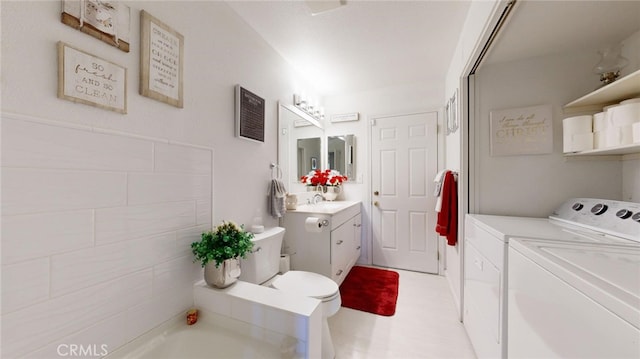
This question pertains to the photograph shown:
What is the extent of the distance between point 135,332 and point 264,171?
123cm

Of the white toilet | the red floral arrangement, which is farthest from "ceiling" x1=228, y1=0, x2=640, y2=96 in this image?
the white toilet

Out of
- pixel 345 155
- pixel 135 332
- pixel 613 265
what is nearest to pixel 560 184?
pixel 613 265

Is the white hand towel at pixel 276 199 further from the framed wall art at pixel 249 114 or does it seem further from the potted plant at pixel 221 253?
the potted plant at pixel 221 253

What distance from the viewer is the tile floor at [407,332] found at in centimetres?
149

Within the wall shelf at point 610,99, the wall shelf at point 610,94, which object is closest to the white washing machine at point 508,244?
the wall shelf at point 610,99

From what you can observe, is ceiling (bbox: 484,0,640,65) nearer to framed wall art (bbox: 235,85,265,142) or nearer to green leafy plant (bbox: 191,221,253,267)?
framed wall art (bbox: 235,85,265,142)

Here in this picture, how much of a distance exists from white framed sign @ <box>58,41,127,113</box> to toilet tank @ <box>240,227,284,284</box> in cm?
101

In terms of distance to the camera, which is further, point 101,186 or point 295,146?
point 295,146

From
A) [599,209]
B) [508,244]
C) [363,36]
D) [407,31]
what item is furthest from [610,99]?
[363,36]

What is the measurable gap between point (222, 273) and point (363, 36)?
6.62 feet

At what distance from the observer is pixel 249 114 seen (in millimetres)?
1680

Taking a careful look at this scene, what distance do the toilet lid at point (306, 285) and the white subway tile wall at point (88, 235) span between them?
0.57 metres

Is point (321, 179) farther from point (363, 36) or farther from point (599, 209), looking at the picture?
point (599, 209)

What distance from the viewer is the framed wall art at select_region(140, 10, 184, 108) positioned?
1.03m
